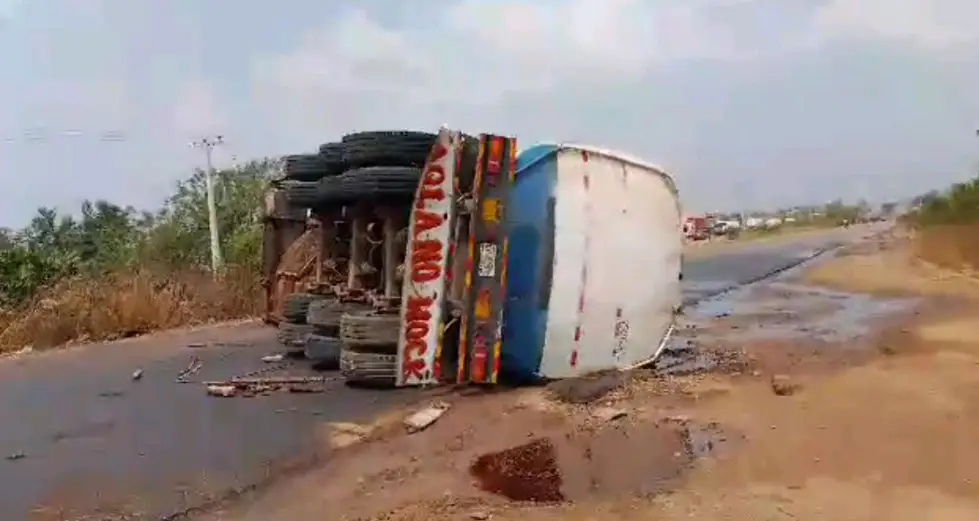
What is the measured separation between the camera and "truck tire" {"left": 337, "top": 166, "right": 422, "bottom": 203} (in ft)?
25.9

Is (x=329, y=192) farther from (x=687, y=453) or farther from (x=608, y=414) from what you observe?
(x=687, y=453)

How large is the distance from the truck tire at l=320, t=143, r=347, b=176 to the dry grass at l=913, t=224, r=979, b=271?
22.7 meters

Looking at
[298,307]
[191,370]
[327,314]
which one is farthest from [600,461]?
[191,370]

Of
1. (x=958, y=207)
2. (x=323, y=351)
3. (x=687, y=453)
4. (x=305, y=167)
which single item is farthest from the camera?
(x=958, y=207)

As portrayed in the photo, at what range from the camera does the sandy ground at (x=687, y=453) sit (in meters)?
4.84

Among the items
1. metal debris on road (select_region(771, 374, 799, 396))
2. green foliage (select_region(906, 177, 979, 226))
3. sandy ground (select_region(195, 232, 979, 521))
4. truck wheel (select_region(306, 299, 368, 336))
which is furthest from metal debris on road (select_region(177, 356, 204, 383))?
green foliage (select_region(906, 177, 979, 226))

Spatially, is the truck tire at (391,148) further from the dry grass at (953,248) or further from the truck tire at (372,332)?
the dry grass at (953,248)

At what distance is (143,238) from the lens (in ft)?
80.9

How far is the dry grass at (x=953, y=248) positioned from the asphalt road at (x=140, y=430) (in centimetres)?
2353

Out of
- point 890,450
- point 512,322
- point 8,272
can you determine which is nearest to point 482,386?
point 512,322

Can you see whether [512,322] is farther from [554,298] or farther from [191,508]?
[191,508]

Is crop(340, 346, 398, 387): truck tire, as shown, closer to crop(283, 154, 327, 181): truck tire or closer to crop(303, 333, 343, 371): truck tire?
crop(303, 333, 343, 371): truck tire

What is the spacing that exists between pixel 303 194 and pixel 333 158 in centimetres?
45

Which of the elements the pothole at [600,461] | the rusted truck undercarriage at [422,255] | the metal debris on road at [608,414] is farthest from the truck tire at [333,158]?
the pothole at [600,461]
